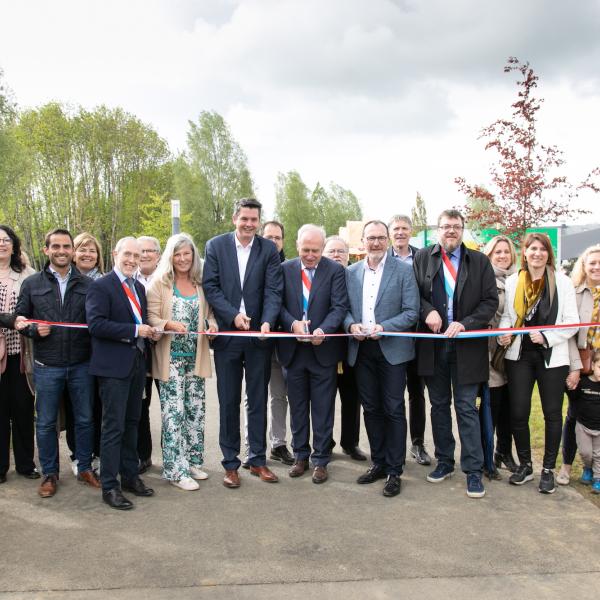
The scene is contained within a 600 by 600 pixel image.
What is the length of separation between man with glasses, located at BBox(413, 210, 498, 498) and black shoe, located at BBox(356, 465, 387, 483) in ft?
1.41

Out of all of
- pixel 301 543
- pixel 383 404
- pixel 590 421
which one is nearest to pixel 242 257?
pixel 383 404

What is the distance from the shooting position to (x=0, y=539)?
402cm

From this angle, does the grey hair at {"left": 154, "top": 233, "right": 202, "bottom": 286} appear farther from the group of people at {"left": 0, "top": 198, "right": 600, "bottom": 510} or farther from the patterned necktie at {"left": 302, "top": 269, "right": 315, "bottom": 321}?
the patterned necktie at {"left": 302, "top": 269, "right": 315, "bottom": 321}

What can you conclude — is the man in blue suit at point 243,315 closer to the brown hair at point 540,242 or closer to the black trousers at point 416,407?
→ the black trousers at point 416,407

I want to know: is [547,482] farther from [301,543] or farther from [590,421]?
[301,543]

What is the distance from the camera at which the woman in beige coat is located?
5.10 metres

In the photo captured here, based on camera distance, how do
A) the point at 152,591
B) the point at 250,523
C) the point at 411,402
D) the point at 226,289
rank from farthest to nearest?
the point at 411,402
the point at 226,289
the point at 250,523
the point at 152,591

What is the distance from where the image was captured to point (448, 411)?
17.4 ft

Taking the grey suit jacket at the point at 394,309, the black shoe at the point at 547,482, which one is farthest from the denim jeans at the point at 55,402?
the black shoe at the point at 547,482

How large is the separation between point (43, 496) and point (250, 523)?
1864 mm

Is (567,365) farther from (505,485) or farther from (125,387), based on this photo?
(125,387)

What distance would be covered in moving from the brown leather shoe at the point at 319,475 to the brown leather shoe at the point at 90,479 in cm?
192

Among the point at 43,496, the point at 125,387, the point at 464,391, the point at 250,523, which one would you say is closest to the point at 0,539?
the point at 43,496

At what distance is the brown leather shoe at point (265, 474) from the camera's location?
522 centimetres
